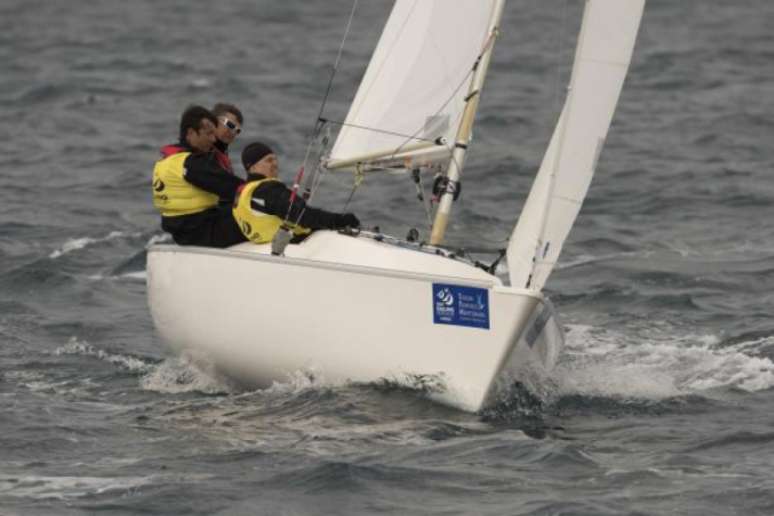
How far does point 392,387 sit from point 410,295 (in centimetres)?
51

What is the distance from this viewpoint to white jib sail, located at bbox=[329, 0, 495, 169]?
9.83 meters

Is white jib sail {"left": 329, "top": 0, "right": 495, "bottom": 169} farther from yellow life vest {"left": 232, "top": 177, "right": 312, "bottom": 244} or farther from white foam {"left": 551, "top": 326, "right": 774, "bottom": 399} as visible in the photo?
white foam {"left": 551, "top": 326, "right": 774, "bottom": 399}

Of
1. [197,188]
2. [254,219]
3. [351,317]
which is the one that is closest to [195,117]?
[197,188]

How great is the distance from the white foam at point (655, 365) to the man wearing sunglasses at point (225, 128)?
7.16 feet

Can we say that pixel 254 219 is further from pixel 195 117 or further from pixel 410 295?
pixel 410 295

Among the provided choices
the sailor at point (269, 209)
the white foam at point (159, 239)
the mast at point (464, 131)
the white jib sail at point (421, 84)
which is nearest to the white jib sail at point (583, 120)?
the mast at point (464, 131)

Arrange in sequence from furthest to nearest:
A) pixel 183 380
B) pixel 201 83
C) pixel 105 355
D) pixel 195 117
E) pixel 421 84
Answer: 1. pixel 201 83
2. pixel 105 355
3. pixel 421 84
4. pixel 183 380
5. pixel 195 117

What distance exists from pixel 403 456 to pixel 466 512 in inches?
31.8

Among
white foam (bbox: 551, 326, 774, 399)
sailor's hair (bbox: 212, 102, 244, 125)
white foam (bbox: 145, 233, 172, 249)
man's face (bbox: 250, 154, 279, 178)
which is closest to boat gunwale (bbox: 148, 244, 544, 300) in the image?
man's face (bbox: 250, 154, 279, 178)

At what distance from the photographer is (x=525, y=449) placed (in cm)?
799

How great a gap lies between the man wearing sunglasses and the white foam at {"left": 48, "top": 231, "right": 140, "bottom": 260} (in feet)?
12.3

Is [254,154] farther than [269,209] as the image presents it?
Yes

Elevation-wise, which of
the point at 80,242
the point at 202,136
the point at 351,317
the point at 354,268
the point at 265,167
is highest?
the point at 202,136

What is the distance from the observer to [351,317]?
28.2ft
